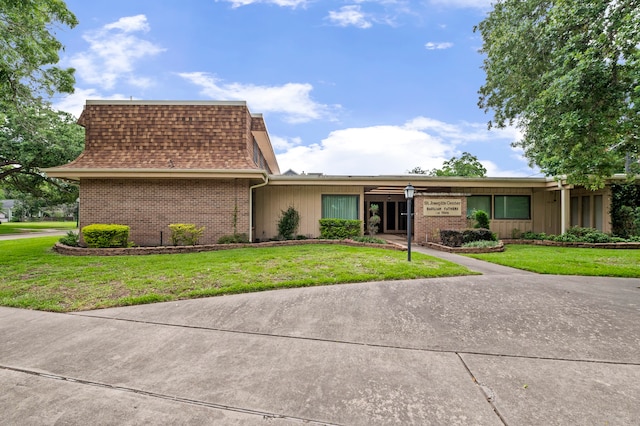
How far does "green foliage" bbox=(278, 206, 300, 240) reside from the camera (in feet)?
45.0

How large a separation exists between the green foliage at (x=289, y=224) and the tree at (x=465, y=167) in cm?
3193

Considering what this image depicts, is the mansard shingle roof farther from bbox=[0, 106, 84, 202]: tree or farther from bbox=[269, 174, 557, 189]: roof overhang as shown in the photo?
bbox=[0, 106, 84, 202]: tree

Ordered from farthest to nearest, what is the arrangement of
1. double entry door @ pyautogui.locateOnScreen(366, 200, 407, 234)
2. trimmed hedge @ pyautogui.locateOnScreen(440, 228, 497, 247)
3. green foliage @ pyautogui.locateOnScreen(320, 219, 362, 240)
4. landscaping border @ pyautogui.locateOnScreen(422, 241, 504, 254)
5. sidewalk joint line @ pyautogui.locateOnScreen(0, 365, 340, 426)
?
double entry door @ pyautogui.locateOnScreen(366, 200, 407, 234) → green foliage @ pyautogui.locateOnScreen(320, 219, 362, 240) → trimmed hedge @ pyautogui.locateOnScreen(440, 228, 497, 247) → landscaping border @ pyautogui.locateOnScreen(422, 241, 504, 254) → sidewalk joint line @ pyautogui.locateOnScreen(0, 365, 340, 426)

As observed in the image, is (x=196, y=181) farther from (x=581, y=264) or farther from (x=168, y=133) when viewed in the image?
(x=581, y=264)

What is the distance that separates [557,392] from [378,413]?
5.08 feet

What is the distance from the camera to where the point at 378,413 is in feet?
7.85

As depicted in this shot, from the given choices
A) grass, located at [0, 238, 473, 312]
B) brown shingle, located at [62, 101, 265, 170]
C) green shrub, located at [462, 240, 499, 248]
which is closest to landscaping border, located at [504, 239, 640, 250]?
green shrub, located at [462, 240, 499, 248]

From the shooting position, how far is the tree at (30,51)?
27.7 ft

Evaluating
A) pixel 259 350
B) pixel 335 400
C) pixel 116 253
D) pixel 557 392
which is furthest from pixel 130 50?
pixel 557 392

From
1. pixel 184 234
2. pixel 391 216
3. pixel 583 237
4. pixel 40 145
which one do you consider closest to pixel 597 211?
pixel 583 237

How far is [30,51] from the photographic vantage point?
29.9 ft

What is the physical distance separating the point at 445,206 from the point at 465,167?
101 ft

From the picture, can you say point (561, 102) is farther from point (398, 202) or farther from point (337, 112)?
A: point (337, 112)

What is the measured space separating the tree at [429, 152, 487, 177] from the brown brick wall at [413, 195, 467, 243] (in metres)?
29.2
